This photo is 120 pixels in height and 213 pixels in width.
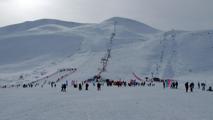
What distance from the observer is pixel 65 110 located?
23141 mm

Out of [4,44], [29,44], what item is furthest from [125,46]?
[4,44]

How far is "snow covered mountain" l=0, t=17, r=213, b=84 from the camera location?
104688 millimetres

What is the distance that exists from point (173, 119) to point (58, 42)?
6852 inches

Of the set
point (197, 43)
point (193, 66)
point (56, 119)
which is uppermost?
point (197, 43)

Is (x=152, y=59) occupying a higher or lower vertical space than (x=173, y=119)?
higher

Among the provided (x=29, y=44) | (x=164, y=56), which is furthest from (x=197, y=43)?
(x=29, y=44)

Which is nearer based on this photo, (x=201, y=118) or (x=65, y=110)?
(x=201, y=118)

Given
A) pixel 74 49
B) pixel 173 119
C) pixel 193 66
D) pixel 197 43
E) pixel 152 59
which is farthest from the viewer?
pixel 74 49

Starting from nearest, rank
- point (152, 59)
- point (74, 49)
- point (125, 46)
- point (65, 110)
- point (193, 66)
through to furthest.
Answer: point (65, 110) → point (193, 66) → point (152, 59) → point (125, 46) → point (74, 49)

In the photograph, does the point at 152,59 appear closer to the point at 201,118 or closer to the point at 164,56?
the point at 164,56

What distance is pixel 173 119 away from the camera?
18.5m

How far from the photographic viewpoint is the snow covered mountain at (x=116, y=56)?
10469 cm

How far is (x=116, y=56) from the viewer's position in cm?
12531

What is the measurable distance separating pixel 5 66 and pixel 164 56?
61365 mm
